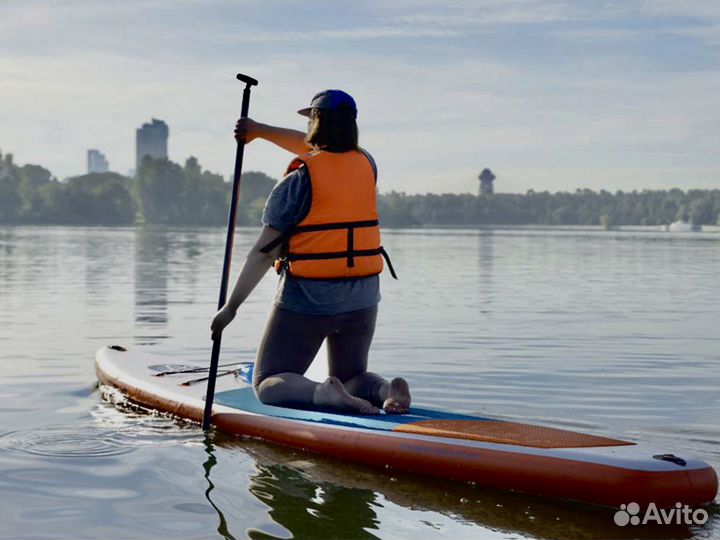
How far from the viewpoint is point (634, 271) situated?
27.6 meters

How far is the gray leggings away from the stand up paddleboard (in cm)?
16

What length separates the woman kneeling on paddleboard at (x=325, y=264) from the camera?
572 centimetres

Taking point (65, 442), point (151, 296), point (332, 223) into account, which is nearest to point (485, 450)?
point (332, 223)

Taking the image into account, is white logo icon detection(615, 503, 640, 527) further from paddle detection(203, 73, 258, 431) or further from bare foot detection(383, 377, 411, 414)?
paddle detection(203, 73, 258, 431)

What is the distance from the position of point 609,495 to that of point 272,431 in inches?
82.7

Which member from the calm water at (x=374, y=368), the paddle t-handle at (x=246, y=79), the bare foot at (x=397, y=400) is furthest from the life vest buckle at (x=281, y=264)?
the paddle t-handle at (x=246, y=79)

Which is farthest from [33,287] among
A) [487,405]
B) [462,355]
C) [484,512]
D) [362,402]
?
[484,512]

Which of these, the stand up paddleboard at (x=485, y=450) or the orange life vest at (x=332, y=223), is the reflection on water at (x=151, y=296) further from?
the orange life vest at (x=332, y=223)

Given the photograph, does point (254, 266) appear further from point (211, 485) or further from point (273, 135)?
point (211, 485)

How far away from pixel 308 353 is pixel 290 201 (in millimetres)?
857

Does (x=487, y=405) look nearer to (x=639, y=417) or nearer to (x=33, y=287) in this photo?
(x=639, y=417)

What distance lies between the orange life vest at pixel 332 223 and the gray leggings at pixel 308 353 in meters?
0.26

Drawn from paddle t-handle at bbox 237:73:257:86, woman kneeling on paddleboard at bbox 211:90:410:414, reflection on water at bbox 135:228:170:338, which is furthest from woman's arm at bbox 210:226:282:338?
reflection on water at bbox 135:228:170:338

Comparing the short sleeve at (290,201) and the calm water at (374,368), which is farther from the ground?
the short sleeve at (290,201)
